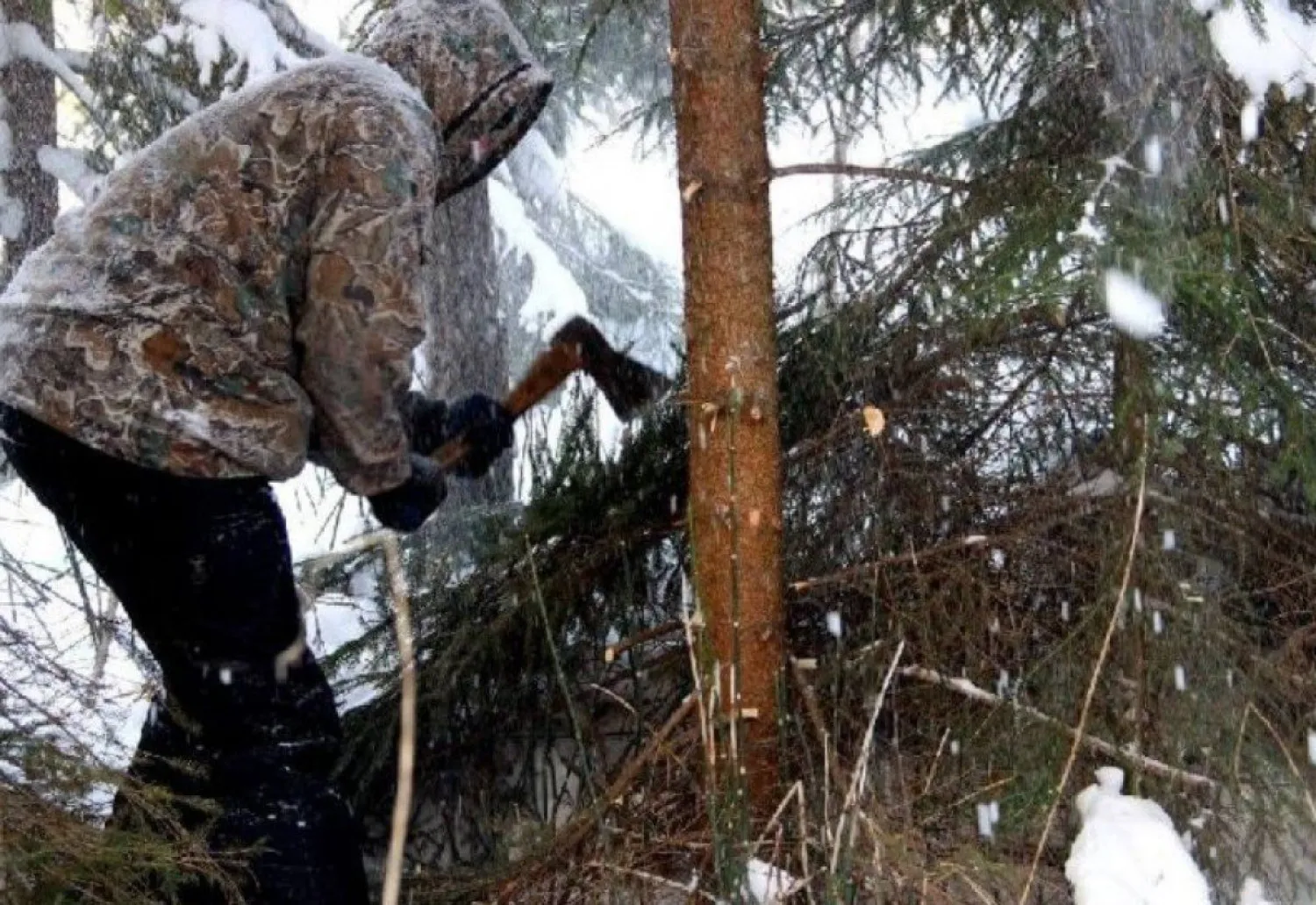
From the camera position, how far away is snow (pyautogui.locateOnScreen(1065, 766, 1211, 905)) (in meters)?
2.52

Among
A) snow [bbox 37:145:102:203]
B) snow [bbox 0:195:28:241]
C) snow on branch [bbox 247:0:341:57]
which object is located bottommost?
snow [bbox 0:195:28:241]

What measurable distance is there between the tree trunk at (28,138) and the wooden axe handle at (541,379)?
3.84 metres

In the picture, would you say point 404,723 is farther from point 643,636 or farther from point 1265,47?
point 1265,47

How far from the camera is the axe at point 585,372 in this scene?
375 cm

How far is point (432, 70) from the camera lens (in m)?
3.36

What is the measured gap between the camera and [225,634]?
3.09m

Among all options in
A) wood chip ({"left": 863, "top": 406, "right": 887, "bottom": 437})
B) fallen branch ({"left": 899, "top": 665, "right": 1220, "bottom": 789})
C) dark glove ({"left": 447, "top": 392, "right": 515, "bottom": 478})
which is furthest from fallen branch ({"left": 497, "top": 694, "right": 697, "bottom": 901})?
dark glove ({"left": 447, "top": 392, "right": 515, "bottom": 478})

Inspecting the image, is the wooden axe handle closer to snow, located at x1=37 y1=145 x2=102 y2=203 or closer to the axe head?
the axe head

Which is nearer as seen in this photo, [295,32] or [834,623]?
[834,623]

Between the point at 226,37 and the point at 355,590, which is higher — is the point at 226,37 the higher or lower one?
the higher one

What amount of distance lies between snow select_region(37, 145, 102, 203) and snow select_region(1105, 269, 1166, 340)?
16.7 ft

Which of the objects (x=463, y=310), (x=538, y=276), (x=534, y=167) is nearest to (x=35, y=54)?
(x=463, y=310)

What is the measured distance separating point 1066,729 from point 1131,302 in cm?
85

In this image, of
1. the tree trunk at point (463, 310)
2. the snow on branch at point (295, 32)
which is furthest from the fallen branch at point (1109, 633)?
the snow on branch at point (295, 32)
